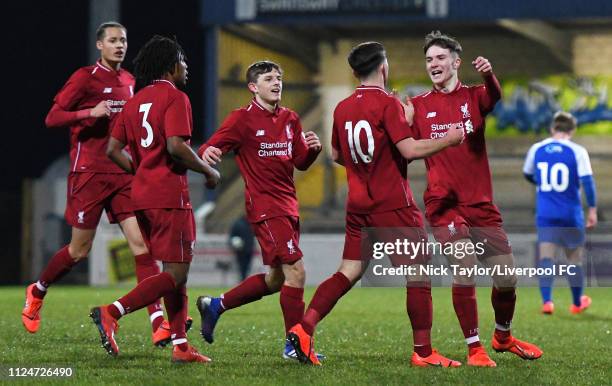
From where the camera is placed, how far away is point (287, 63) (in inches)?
959

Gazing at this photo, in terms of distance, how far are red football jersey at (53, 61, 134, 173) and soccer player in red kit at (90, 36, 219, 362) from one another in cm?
151

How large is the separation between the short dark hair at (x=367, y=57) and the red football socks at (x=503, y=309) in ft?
5.37

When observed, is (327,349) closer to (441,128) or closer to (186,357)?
(186,357)

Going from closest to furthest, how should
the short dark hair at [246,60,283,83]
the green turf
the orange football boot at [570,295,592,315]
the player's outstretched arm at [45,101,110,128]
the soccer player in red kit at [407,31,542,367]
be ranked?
the green turf < the soccer player in red kit at [407,31,542,367] < the short dark hair at [246,60,283,83] < the player's outstretched arm at [45,101,110,128] < the orange football boot at [570,295,592,315]

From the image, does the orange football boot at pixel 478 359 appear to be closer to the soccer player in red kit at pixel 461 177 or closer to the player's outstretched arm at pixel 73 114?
the soccer player in red kit at pixel 461 177

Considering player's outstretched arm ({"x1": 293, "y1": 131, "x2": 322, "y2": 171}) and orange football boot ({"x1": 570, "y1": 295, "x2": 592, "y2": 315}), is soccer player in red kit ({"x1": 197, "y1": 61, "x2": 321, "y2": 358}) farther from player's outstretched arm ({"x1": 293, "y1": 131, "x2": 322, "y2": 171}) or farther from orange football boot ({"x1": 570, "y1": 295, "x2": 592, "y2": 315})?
orange football boot ({"x1": 570, "y1": 295, "x2": 592, "y2": 315})

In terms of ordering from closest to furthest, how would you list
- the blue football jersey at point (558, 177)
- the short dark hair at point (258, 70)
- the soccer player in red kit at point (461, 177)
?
the soccer player in red kit at point (461, 177), the short dark hair at point (258, 70), the blue football jersey at point (558, 177)

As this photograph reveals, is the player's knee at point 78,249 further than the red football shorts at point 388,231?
Yes

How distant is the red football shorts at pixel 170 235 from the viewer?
7.10m

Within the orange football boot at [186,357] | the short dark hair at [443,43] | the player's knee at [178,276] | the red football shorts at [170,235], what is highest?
the short dark hair at [443,43]

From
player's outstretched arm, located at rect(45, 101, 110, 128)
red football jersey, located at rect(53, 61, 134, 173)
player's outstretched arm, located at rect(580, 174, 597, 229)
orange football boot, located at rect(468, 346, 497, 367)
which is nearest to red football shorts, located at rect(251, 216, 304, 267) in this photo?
orange football boot, located at rect(468, 346, 497, 367)

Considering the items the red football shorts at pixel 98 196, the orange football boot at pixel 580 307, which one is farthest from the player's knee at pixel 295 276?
the orange football boot at pixel 580 307

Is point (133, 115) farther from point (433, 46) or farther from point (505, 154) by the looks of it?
point (505, 154)

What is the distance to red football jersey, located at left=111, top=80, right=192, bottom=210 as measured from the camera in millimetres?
7055
